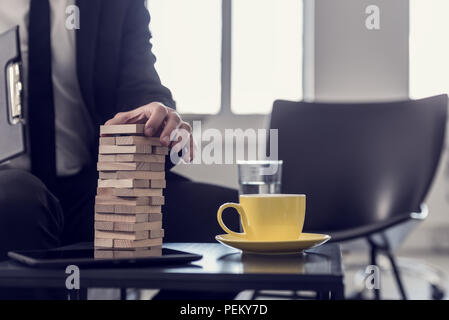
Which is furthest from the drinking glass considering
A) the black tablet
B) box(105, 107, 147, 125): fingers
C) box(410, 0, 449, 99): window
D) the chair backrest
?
box(410, 0, 449, 99): window

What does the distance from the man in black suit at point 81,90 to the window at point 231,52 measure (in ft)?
8.02

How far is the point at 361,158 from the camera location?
2254 millimetres

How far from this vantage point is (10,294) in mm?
918

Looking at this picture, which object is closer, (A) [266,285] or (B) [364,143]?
(A) [266,285]

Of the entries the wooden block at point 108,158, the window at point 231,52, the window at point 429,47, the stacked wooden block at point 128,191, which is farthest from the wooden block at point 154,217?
the window at point 429,47

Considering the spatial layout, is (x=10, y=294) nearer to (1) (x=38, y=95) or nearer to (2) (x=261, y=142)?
(1) (x=38, y=95)

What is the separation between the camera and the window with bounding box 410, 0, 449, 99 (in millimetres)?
3955

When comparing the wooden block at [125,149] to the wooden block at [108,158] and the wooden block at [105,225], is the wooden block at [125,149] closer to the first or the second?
the wooden block at [108,158]

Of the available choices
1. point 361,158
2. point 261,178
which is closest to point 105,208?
point 261,178

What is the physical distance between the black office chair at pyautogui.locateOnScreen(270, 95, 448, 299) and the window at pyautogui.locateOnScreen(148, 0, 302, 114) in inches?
65.5

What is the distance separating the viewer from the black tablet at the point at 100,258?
0.74 m

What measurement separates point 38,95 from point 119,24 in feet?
0.96

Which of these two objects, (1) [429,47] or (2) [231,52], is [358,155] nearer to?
(2) [231,52]

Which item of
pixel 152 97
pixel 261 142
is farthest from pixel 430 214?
pixel 152 97
